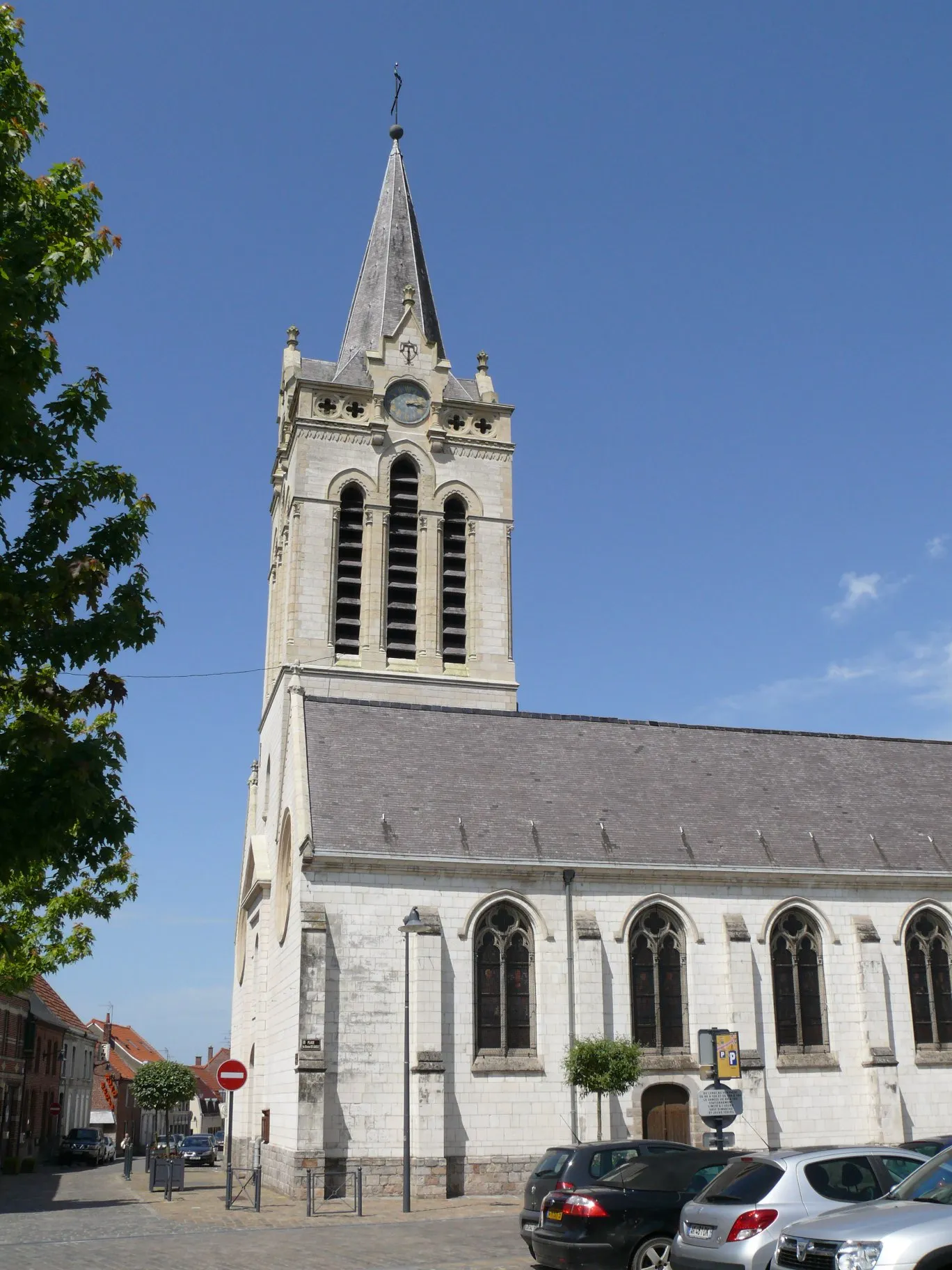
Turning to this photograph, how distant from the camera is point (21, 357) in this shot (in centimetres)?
1104

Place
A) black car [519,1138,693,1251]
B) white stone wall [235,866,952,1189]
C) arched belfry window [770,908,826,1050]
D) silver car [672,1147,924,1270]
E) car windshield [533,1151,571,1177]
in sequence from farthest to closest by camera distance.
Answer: arched belfry window [770,908,826,1050], white stone wall [235,866,952,1189], car windshield [533,1151,571,1177], black car [519,1138,693,1251], silver car [672,1147,924,1270]

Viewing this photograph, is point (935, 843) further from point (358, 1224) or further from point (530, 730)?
point (358, 1224)

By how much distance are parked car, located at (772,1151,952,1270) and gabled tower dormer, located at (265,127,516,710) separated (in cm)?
2629

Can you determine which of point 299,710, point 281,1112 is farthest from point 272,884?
point 281,1112

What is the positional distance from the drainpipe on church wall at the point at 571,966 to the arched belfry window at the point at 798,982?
491 cm

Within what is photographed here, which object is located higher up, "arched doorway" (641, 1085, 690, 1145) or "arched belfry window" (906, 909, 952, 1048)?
"arched belfry window" (906, 909, 952, 1048)

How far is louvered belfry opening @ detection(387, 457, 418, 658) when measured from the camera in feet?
122

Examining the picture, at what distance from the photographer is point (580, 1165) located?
51.9 feet

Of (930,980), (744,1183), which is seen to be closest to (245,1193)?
(930,980)

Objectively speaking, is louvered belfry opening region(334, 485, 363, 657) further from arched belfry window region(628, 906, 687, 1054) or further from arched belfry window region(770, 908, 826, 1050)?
arched belfry window region(770, 908, 826, 1050)

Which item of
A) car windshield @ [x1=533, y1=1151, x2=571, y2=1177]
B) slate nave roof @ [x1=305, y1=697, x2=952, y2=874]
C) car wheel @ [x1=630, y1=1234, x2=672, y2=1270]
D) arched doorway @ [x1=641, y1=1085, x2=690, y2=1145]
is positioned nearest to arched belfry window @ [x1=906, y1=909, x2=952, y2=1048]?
slate nave roof @ [x1=305, y1=697, x2=952, y2=874]

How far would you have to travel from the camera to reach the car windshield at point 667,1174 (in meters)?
14.4

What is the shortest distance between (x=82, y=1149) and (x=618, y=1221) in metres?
40.3

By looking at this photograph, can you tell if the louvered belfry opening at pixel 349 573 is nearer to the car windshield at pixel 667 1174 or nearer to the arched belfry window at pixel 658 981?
the arched belfry window at pixel 658 981
